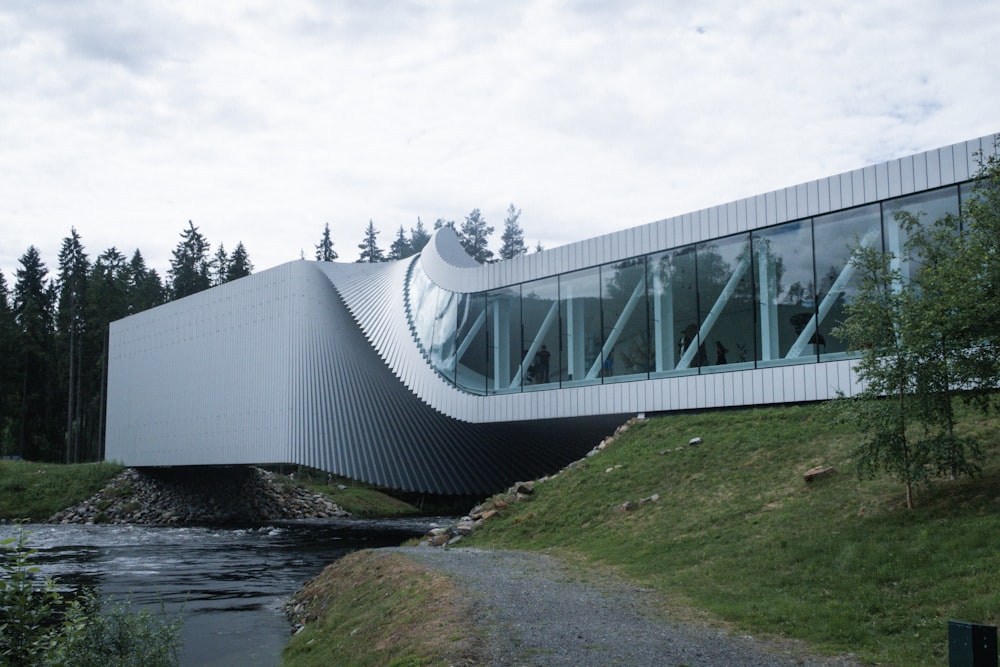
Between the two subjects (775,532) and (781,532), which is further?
(775,532)

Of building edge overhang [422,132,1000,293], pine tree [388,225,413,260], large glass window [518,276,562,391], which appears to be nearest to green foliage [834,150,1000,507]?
building edge overhang [422,132,1000,293]

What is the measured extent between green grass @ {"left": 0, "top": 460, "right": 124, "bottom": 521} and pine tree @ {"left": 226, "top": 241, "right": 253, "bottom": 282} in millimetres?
25700

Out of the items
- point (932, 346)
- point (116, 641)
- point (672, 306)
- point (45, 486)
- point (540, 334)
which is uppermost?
point (672, 306)

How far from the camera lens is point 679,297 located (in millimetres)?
21125

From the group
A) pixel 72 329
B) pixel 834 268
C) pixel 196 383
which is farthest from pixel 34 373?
pixel 834 268

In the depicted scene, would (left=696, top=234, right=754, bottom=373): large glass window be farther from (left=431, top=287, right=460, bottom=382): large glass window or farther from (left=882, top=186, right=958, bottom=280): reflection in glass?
(left=431, top=287, right=460, bottom=382): large glass window

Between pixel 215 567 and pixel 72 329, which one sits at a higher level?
pixel 72 329

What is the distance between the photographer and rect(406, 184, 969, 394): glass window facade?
1795 centimetres

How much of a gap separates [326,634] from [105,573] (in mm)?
10421

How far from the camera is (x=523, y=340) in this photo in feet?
82.3

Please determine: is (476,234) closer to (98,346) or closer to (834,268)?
(98,346)

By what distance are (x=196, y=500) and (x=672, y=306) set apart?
92.8ft

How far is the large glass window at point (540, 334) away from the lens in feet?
79.2

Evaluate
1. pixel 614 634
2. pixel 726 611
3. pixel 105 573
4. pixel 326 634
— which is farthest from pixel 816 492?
pixel 105 573
